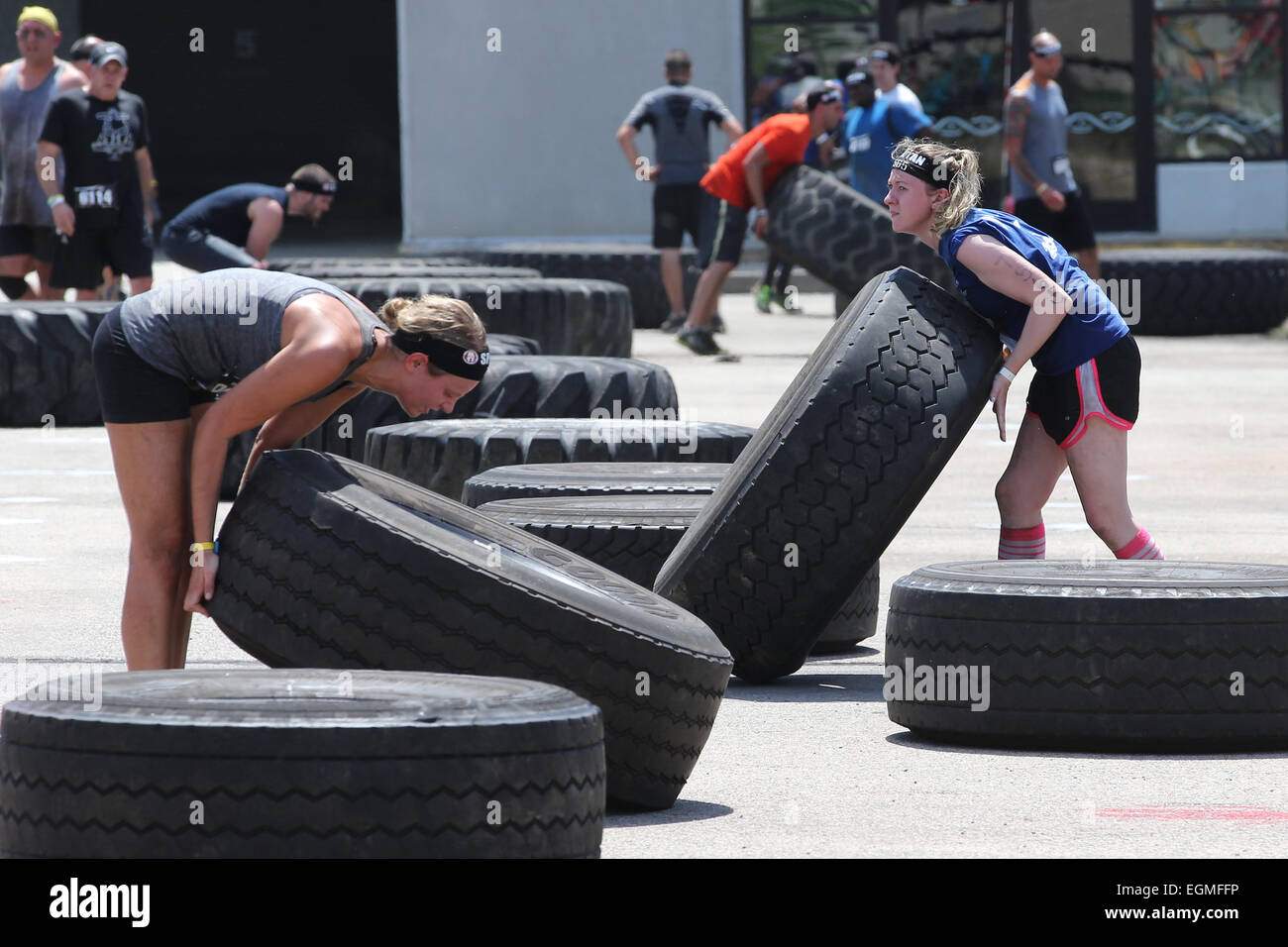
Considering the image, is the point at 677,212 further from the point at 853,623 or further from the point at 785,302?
the point at 853,623

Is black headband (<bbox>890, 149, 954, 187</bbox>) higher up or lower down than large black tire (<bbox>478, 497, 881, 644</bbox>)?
higher up

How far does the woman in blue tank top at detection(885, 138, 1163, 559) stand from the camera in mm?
5723

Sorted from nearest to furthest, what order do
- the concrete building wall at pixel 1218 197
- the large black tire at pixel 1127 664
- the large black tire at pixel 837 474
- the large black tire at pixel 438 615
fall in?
the large black tire at pixel 438 615, the large black tire at pixel 1127 664, the large black tire at pixel 837 474, the concrete building wall at pixel 1218 197

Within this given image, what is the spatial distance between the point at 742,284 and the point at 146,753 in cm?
1769

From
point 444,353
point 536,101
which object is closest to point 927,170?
point 444,353

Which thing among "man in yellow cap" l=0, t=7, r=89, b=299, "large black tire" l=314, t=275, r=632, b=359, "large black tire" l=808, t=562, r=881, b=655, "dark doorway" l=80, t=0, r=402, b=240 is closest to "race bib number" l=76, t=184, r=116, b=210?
"man in yellow cap" l=0, t=7, r=89, b=299

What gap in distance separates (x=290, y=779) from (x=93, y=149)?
9.41 meters

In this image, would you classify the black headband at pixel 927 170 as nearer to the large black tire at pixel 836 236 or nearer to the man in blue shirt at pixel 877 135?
the large black tire at pixel 836 236

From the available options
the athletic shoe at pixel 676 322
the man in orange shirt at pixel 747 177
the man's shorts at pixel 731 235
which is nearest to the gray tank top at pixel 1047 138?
the man in orange shirt at pixel 747 177

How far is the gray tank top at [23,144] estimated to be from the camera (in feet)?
41.5

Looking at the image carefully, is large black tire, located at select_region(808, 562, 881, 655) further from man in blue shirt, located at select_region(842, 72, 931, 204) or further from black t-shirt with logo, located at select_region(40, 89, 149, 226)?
man in blue shirt, located at select_region(842, 72, 931, 204)

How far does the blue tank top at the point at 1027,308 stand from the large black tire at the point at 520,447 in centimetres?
187
